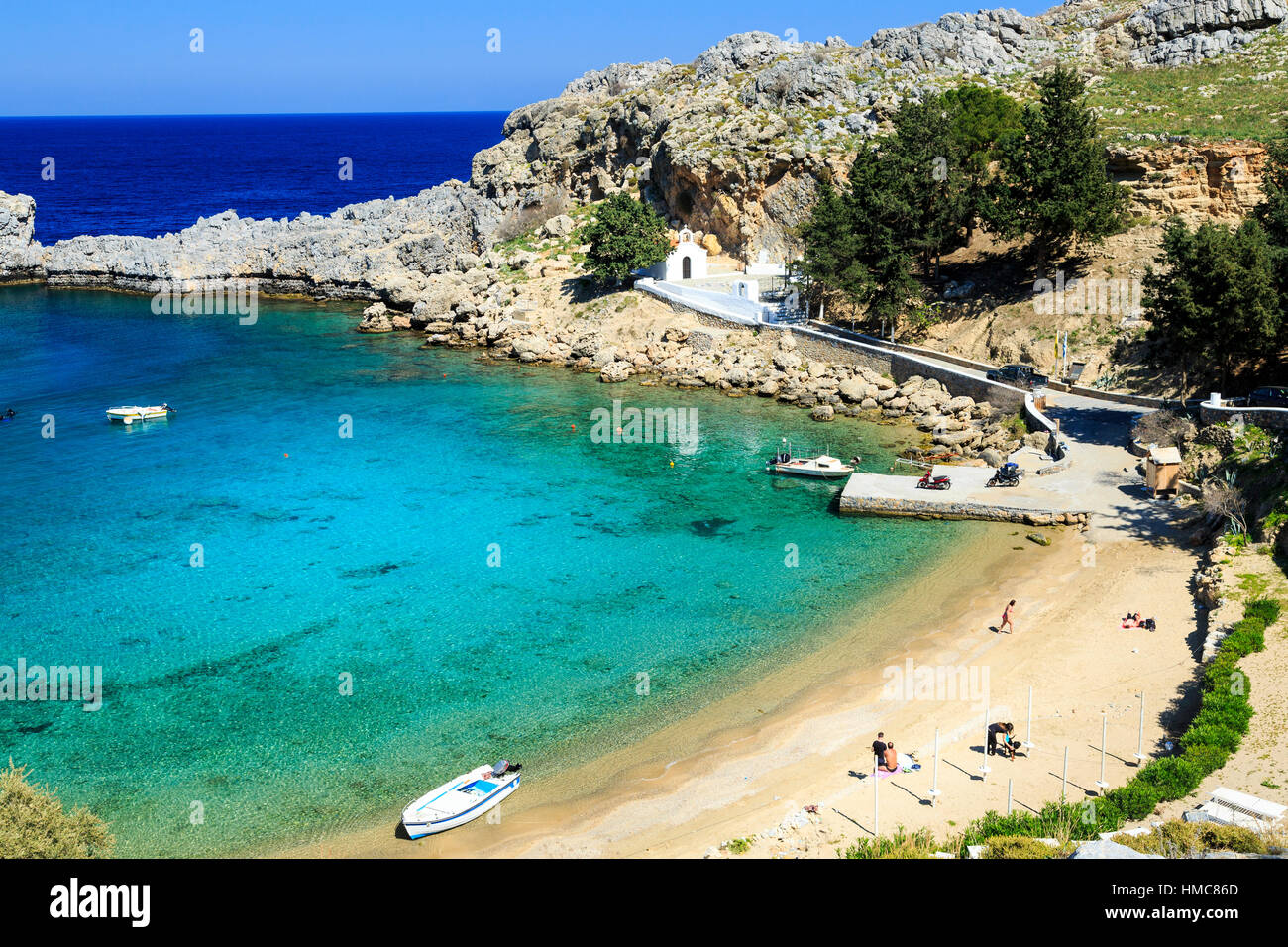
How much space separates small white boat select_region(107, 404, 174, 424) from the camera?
2045 inches

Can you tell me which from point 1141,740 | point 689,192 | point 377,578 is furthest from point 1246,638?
point 689,192

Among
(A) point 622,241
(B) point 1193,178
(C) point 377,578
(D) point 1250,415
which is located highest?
(B) point 1193,178

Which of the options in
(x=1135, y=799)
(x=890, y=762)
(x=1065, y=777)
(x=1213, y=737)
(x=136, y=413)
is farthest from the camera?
(x=136, y=413)

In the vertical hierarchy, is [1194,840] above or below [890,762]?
above

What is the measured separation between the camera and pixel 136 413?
5212 cm

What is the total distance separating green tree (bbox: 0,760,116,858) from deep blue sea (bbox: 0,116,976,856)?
2.28 metres

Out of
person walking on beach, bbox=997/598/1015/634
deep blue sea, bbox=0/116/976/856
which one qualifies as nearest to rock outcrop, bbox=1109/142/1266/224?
deep blue sea, bbox=0/116/976/856

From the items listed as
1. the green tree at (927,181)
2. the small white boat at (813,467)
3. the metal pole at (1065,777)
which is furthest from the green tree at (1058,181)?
the metal pole at (1065,777)

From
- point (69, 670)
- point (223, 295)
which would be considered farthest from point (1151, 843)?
point (223, 295)

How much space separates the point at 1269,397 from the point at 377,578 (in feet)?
109

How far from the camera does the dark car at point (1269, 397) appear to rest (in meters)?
36.7

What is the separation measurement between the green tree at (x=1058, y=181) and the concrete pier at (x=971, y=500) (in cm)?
1569

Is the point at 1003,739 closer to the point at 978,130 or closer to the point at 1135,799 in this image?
the point at 1135,799
